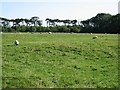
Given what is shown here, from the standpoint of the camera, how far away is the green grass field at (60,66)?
65.1 ft

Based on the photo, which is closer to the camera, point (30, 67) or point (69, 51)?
point (30, 67)

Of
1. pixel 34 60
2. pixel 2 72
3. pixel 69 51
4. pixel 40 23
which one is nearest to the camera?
pixel 2 72

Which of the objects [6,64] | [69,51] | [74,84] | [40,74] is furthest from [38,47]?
[74,84]

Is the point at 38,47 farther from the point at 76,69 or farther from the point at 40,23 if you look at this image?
the point at 40,23

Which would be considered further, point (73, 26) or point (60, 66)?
point (73, 26)

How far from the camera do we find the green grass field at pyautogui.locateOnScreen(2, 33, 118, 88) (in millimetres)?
19844

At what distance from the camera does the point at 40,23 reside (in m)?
156

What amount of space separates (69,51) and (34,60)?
5717 mm

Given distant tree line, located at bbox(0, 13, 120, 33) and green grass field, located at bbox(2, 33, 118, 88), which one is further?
distant tree line, located at bbox(0, 13, 120, 33)

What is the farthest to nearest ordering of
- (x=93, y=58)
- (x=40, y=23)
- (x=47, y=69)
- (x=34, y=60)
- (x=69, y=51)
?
(x=40, y=23) < (x=69, y=51) < (x=93, y=58) < (x=34, y=60) < (x=47, y=69)

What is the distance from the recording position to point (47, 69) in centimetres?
2291

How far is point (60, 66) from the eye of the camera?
24.1 m

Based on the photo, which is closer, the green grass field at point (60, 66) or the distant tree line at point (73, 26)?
the green grass field at point (60, 66)

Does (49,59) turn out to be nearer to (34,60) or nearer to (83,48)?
(34,60)
